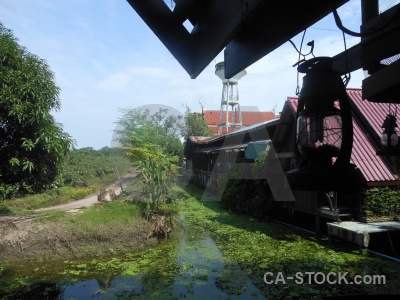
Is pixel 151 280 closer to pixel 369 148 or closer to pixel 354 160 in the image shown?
pixel 354 160

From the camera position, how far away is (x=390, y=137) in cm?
378

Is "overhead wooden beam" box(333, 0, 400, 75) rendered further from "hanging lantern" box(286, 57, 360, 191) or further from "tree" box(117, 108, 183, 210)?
"tree" box(117, 108, 183, 210)

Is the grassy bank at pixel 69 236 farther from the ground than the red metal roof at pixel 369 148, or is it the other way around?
the red metal roof at pixel 369 148

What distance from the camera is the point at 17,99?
6.98 metres

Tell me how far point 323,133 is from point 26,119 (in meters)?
7.81

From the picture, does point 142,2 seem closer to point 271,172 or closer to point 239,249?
point 239,249

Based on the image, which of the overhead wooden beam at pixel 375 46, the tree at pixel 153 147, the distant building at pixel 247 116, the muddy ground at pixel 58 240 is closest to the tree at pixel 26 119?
the muddy ground at pixel 58 240

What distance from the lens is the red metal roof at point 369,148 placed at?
22.2ft

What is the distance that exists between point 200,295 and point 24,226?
504 cm

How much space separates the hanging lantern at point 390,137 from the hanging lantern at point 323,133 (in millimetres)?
2591

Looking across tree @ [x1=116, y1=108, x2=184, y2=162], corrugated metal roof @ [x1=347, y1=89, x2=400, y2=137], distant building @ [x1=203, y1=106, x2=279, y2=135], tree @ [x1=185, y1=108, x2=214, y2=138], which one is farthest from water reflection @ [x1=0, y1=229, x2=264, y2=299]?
distant building @ [x1=203, y1=106, x2=279, y2=135]

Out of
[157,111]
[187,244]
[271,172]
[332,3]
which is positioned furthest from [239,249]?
[157,111]

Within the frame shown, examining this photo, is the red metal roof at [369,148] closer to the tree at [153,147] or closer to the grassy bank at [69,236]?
the tree at [153,147]

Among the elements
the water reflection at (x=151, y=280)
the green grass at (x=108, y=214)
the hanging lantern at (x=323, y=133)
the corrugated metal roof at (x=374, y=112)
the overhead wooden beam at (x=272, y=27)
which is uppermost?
the corrugated metal roof at (x=374, y=112)
